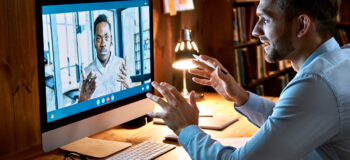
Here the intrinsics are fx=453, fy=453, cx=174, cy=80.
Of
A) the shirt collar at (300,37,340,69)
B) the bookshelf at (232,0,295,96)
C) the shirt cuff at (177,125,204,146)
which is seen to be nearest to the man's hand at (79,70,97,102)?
the shirt cuff at (177,125,204,146)

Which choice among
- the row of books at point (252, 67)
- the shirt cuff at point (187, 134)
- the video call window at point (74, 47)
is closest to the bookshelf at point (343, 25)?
the row of books at point (252, 67)

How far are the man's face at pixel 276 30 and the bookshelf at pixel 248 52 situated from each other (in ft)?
5.04

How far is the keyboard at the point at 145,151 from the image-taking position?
4.75ft

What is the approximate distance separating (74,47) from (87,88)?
15 cm

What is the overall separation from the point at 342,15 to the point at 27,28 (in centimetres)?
344

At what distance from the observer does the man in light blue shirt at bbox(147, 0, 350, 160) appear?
1.11 metres

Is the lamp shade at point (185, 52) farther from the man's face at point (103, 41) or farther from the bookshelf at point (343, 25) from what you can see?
the bookshelf at point (343, 25)

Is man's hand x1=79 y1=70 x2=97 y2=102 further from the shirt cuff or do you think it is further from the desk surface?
the shirt cuff

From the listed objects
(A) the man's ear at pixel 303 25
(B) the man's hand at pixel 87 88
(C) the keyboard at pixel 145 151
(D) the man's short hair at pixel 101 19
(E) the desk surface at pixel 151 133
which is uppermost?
(D) the man's short hair at pixel 101 19

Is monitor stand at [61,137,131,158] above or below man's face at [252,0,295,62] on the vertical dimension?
below

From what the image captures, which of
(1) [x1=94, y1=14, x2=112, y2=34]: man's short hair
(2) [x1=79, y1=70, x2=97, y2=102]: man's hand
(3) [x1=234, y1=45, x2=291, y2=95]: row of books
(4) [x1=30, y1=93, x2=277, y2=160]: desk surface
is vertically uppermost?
(1) [x1=94, y1=14, x2=112, y2=34]: man's short hair

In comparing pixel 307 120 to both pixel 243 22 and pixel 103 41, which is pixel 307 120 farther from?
pixel 243 22

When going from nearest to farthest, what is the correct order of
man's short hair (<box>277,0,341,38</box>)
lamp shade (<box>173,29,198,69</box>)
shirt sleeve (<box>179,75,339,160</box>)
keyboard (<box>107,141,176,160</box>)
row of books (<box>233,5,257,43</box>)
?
shirt sleeve (<box>179,75,339,160</box>) → man's short hair (<box>277,0,341,38</box>) → keyboard (<box>107,141,176,160</box>) → lamp shade (<box>173,29,198,69</box>) → row of books (<box>233,5,257,43</box>)

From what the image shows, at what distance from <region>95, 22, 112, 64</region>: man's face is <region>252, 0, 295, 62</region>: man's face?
53 cm
